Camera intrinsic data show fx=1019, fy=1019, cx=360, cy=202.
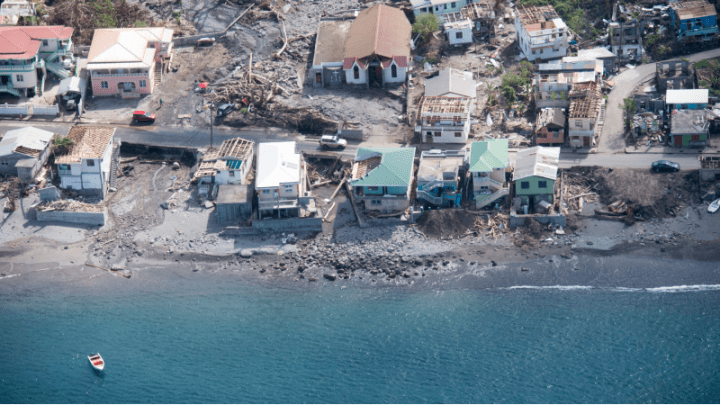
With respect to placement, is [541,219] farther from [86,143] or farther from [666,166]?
[86,143]

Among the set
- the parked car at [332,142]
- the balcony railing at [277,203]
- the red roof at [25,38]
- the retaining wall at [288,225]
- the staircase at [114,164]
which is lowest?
the retaining wall at [288,225]

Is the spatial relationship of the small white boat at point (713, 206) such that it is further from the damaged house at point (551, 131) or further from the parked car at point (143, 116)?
the parked car at point (143, 116)

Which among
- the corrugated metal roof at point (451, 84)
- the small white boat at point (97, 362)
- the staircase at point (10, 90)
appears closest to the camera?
the small white boat at point (97, 362)

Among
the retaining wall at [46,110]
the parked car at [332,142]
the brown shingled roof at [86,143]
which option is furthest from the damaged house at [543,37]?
the retaining wall at [46,110]

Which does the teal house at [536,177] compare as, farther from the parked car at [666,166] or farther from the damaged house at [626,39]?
the damaged house at [626,39]

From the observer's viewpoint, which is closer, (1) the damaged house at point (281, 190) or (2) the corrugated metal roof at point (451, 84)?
(1) the damaged house at point (281, 190)

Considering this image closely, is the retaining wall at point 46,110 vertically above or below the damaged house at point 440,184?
above

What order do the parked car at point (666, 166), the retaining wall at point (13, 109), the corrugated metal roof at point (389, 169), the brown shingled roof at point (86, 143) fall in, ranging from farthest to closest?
1. the retaining wall at point (13, 109)
2. the brown shingled roof at point (86, 143)
3. the parked car at point (666, 166)
4. the corrugated metal roof at point (389, 169)

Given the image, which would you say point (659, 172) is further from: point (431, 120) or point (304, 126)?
point (304, 126)
